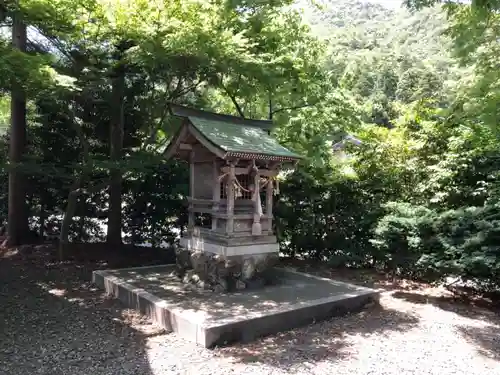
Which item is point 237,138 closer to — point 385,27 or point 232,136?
point 232,136

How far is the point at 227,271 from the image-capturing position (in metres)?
7.40

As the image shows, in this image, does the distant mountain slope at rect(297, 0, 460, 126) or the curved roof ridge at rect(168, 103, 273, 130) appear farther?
the distant mountain slope at rect(297, 0, 460, 126)

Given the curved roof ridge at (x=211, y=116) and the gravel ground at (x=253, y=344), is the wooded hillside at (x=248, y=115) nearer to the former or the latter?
the curved roof ridge at (x=211, y=116)

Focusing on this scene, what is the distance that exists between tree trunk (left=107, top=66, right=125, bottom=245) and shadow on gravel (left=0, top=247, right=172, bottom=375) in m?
1.87

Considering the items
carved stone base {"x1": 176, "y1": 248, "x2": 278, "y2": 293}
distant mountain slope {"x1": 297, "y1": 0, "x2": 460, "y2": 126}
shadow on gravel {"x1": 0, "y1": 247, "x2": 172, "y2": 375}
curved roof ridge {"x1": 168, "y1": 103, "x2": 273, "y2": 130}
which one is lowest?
shadow on gravel {"x1": 0, "y1": 247, "x2": 172, "y2": 375}

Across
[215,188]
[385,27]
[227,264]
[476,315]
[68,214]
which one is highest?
[385,27]

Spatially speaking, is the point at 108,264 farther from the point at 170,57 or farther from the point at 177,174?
the point at 170,57

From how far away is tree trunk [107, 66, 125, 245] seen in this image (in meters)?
9.55

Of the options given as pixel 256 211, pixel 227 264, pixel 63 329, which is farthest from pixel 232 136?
pixel 63 329

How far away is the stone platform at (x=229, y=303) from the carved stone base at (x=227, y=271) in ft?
0.68

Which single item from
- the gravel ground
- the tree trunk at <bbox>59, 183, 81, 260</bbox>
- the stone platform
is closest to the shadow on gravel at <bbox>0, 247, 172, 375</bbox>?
the gravel ground

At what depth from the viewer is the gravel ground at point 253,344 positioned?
4785 mm

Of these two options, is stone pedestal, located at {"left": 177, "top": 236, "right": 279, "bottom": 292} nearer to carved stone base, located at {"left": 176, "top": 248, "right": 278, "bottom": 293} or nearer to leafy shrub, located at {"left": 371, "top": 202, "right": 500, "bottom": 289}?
carved stone base, located at {"left": 176, "top": 248, "right": 278, "bottom": 293}

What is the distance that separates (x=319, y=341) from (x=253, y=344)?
93 cm
